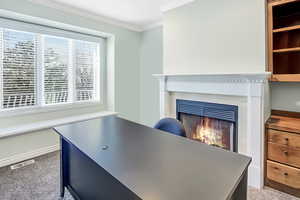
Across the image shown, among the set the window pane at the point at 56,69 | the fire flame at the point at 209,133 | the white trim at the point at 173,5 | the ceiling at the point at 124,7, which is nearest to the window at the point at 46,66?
the window pane at the point at 56,69

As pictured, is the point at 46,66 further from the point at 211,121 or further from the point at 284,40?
the point at 284,40

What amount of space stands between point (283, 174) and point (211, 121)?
1068 mm

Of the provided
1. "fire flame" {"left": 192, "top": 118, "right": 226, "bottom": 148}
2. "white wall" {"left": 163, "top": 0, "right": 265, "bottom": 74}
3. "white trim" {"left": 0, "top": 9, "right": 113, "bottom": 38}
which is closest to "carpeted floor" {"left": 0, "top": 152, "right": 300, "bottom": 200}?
"fire flame" {"left": 192, "top": 118, "right": 226, "bottom": 148}

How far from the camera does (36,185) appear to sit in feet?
7.04

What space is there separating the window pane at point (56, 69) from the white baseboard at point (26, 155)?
2.84ft

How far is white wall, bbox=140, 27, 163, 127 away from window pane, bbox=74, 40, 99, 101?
1.14 metres

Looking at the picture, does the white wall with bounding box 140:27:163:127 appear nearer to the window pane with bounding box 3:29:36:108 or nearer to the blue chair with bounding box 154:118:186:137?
the blue chair with bounding box 154:118:186:137

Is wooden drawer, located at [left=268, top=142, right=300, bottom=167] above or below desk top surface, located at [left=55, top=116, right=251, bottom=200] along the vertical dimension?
below

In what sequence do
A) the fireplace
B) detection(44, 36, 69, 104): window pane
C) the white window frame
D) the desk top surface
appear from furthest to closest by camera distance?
detection(44, 36, 69, 104): window pane < the white window frame < the fireplace < the desk top surface

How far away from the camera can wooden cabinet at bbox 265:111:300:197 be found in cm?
187

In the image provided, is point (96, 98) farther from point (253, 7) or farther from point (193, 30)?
point (253, 7)

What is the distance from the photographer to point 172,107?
3.16m

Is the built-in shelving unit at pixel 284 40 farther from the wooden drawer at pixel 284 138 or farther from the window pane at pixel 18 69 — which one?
the window pane at pixel 18 69

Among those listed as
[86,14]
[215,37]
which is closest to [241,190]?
[215,37]
